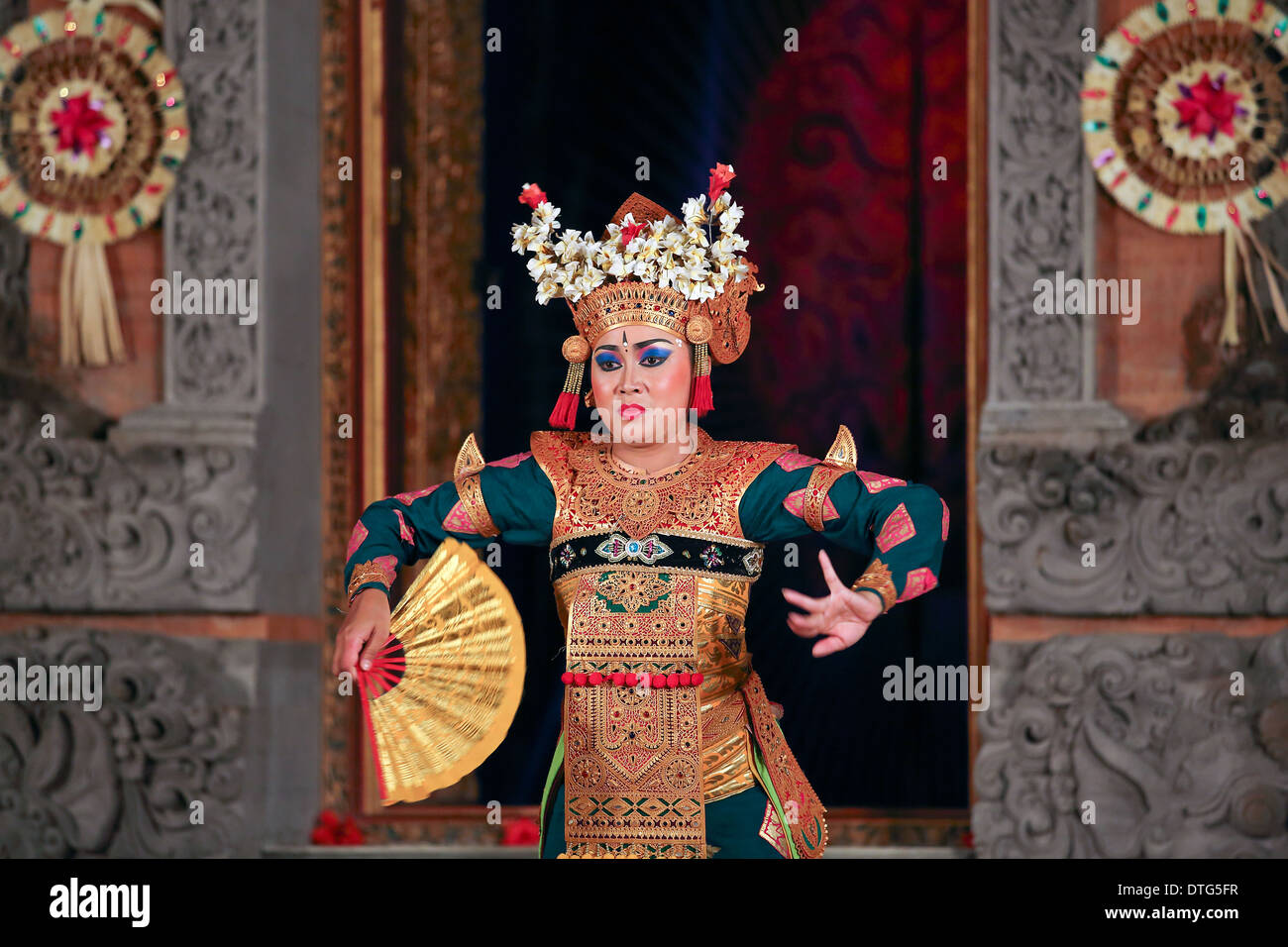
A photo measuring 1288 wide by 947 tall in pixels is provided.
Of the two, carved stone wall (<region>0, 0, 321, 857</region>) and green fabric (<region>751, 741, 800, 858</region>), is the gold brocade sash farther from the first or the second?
carved stone wall (<region>0, 0, 321, 857</region>)

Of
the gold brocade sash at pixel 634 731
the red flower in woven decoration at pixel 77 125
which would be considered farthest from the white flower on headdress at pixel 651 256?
the red flower in woven decoration at pixel 77 125

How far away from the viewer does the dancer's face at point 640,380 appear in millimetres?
3811

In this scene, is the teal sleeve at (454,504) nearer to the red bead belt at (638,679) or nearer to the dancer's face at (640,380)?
the dancer's face at (640,380)

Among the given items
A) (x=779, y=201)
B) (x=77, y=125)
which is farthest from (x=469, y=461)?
(x=77, y=125)

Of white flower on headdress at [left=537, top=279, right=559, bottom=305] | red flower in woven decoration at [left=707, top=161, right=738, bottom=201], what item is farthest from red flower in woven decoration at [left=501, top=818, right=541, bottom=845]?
red flower in woven decoration at [left=707, top=161, right=738, bottom=201]

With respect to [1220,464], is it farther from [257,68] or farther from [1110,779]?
[257,68]

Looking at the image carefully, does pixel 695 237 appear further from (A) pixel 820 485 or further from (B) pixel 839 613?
(B) pixel 839 613

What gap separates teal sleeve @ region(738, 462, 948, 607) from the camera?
11.5 feet

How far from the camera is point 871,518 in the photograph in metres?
3.66

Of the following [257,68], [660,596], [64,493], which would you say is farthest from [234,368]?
[660,596]

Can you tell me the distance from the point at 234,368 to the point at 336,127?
1.19 m

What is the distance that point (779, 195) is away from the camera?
6.32 meters

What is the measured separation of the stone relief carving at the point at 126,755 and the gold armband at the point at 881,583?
Answer: 2.96 m

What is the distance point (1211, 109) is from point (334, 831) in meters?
4.21
